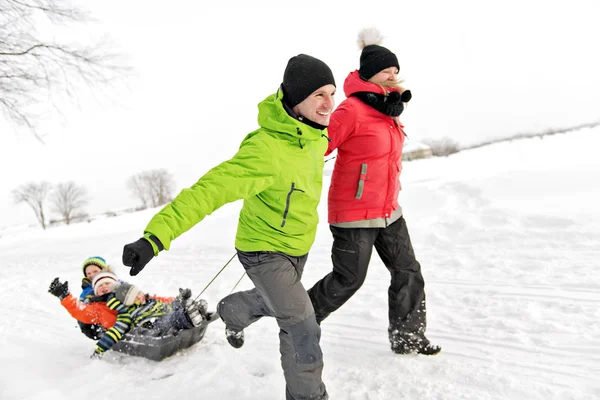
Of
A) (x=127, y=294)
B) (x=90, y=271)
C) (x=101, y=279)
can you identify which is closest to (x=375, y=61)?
(x=127, y=294)

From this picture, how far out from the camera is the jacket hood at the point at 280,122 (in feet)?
7.06

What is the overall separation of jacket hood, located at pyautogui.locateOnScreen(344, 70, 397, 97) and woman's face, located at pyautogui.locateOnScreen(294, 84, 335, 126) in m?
0.52

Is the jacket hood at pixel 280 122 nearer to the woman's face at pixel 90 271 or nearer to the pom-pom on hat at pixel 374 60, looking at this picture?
the pom-pom on hat at pixel 374 60

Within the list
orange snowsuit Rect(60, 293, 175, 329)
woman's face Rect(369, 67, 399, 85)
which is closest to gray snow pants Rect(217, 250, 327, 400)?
woman's face Rect(369, 67, 399, 85)

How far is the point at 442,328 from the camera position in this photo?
3.13 metres

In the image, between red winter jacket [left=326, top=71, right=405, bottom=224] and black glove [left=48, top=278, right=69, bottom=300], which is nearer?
red winter jacket [left=326, top=71, right=405, bottom=224]

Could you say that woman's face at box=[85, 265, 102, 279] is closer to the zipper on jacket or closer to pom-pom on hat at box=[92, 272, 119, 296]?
pom-pom on hat at box=[92, 272, 119, 296]

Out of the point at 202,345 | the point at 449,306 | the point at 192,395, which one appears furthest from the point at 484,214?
the point at 192,395

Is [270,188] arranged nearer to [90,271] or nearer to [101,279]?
[101,279]

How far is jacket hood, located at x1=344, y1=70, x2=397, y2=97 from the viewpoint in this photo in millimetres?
2767

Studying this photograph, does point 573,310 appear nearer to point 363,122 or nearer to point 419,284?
point 419,284

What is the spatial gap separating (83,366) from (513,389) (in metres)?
2.94

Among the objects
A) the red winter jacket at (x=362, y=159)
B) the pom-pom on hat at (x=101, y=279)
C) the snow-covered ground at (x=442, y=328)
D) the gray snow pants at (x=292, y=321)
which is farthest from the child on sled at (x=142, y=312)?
the red winter jacket at (x=362, y=159)

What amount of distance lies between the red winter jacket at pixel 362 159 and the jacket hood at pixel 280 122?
45 centimetres
